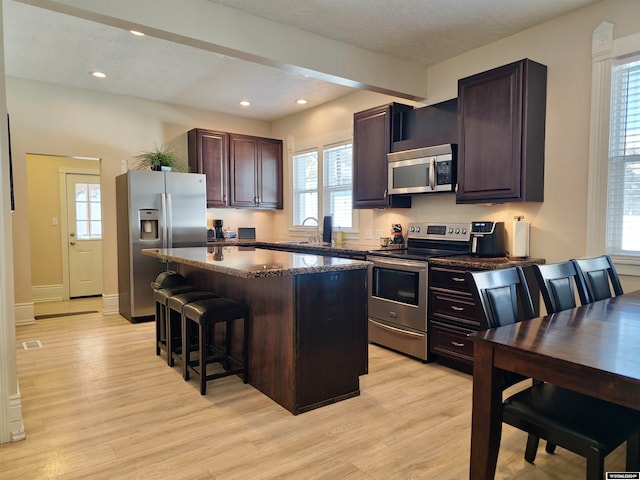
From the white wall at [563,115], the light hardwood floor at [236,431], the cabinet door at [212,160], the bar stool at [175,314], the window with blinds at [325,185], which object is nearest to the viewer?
the light hardwood floor at [236,431]

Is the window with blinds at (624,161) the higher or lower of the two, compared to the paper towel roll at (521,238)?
higher

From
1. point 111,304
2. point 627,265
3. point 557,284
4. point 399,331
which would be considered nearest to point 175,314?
point 399,331

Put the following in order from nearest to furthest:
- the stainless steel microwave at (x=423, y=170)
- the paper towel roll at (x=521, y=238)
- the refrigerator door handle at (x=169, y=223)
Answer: the paper towel roll at (x=521, y=238)
the stainless steel microwave at (x=423, y=170)
the refrigerator door handle at (x=169, y=223)

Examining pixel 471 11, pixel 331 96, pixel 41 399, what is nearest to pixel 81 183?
pixel 331 96

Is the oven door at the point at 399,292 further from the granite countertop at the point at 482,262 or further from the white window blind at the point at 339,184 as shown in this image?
the white window blind at the point at 339,184

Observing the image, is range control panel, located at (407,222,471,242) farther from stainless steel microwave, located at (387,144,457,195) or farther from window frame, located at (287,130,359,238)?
window frame, located at (287,130,359,238)

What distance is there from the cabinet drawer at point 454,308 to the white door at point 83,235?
5368 mm

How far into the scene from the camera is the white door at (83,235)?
639cm

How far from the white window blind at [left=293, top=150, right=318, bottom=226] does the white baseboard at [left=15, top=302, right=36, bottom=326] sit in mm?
3473

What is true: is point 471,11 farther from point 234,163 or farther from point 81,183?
point 81,183

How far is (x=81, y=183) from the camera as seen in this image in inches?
254

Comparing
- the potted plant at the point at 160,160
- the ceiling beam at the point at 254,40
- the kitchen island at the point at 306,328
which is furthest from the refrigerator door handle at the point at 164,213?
the ceiling beam at the point at 254,40

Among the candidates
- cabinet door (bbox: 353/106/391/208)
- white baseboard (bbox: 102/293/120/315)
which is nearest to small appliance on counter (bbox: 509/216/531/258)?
cabinet door (bbox: 353/106/391/208)

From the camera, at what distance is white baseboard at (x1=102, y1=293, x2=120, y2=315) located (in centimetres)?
527
